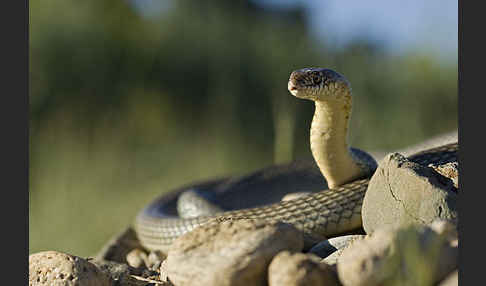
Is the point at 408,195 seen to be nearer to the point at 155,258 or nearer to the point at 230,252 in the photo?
the point at 230,252

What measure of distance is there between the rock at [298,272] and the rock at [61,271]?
110 cm

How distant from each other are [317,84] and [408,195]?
130 centimetres

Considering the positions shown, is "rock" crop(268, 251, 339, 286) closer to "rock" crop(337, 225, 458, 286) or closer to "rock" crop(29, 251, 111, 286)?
"rock" crop(337, 225, 458, 286)

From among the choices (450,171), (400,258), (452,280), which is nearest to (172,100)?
(450,171)

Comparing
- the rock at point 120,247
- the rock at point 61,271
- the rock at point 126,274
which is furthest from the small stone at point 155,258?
the rock at point 61,271

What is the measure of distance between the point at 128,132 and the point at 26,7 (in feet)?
26.3

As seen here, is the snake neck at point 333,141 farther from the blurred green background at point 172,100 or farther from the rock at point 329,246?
the blurred green background at point 172,100

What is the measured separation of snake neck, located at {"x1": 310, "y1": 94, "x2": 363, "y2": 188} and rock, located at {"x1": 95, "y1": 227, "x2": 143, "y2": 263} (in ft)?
7.66

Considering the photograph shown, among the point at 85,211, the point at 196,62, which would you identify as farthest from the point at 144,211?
the point at 196,62

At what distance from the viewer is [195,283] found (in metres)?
2.72

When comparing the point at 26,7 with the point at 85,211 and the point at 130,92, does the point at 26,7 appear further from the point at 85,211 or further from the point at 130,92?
the point at 130,92

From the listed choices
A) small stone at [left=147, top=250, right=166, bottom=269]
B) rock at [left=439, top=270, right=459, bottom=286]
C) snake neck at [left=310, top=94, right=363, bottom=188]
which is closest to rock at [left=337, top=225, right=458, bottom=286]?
rock at [left=439, top=270, right=459, bottom=286]

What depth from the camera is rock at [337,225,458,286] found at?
2.26m

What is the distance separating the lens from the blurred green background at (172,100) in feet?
30.9
